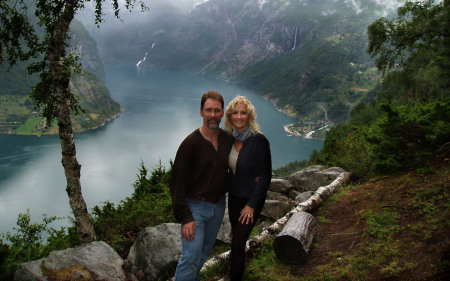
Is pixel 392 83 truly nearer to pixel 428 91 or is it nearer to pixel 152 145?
pixel 428 91

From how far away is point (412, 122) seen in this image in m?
7.39

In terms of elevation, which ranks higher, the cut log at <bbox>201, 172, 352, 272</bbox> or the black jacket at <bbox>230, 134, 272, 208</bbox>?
the black jacket at <bbox>230, 134, 272, 208</bbox>

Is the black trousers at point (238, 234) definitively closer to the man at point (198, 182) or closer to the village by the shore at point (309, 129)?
the man at point (198, 182)

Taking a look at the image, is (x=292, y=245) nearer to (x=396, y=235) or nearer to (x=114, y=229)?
(x=396, y=235)

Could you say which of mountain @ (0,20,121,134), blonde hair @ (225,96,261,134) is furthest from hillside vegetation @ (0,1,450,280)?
mountain @ (0,20,121,134)

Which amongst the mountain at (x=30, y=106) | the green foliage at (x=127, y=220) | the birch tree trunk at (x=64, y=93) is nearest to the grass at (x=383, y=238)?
the green foliage at (x=127, y=220)

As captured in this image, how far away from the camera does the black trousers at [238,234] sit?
4109 millimetres

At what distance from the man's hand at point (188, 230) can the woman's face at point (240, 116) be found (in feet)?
4.68

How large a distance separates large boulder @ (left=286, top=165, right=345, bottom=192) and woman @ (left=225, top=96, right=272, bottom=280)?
6.98 metres

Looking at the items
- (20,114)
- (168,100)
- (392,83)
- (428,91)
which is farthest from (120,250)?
(168,100)

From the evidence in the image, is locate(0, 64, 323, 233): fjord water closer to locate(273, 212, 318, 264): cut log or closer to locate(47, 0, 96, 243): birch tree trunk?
locate(47, 0, 96, 243): birch tree trunk

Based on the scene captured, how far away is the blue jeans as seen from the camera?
3736 millimetres

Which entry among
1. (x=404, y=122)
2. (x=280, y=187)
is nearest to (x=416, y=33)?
(x=404, y=122)

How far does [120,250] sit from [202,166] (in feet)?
17.4
